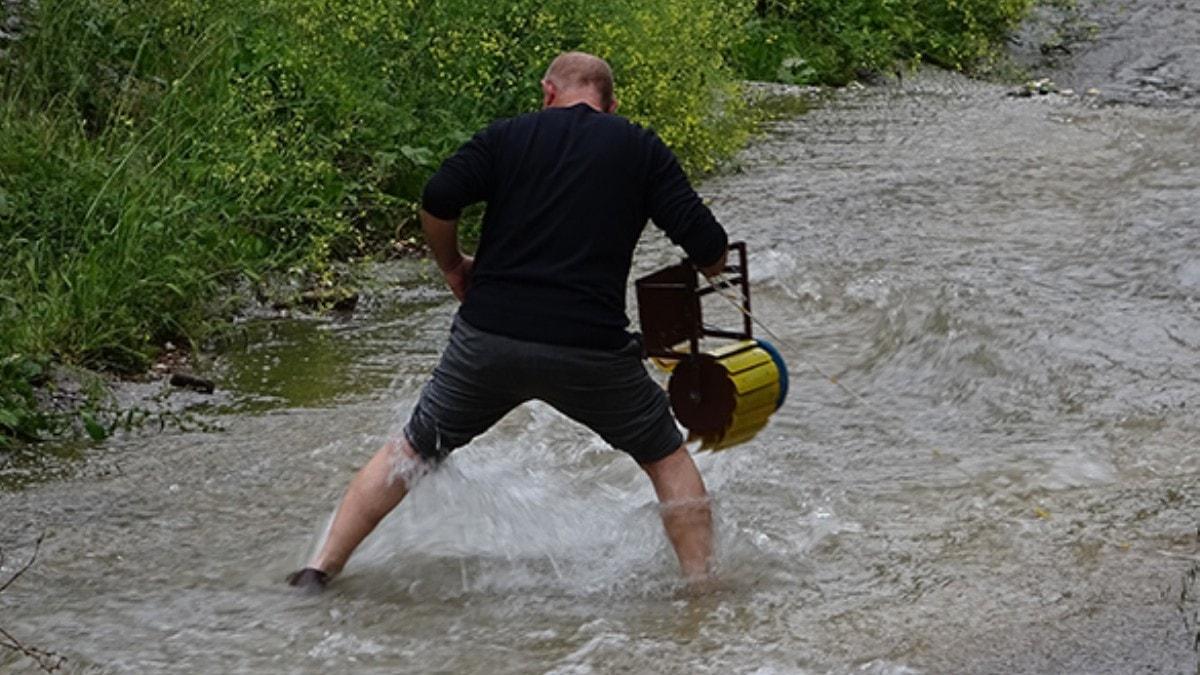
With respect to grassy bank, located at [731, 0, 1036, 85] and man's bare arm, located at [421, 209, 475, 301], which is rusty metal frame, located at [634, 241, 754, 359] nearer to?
man's bare arm, located at [421, 209, 475, 301]

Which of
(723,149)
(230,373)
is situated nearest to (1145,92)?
(723,149)

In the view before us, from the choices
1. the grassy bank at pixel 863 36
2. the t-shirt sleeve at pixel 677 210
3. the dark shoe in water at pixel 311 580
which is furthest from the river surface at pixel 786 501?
the grassy bank at pixel 863 36

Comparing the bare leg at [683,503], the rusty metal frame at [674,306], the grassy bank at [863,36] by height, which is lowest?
the grassy bank at [863,36]

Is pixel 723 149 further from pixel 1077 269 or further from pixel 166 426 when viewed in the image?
pixel 166 426

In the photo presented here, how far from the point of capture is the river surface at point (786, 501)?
5.34 m

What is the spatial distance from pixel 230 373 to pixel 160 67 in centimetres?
303

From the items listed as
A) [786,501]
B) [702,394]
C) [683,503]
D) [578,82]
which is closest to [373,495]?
[683,503]

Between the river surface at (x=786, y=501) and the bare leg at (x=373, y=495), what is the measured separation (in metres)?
0.16

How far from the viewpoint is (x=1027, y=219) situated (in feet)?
34.8

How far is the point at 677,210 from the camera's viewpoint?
5.44m

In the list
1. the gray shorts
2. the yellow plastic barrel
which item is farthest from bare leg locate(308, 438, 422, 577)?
the yellow plastic barrel

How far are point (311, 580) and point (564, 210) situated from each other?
4.62 ft

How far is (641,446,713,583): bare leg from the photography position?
18.5 ft

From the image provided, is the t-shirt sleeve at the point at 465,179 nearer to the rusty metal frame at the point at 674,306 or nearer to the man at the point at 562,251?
the man at the point at 562,251
